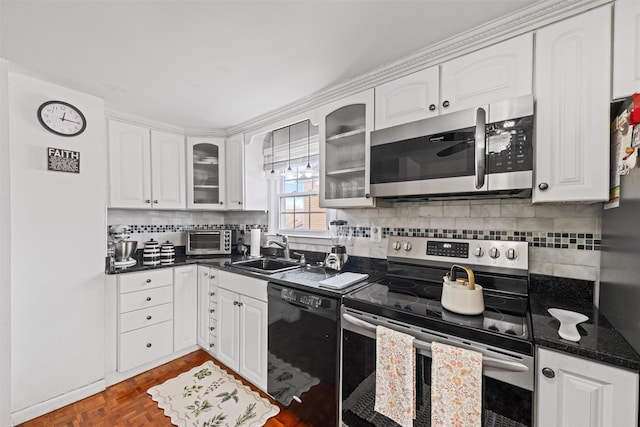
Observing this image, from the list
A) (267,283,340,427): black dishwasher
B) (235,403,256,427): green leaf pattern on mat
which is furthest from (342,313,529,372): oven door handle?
(235,403,256,427): green leaf pattern on mat

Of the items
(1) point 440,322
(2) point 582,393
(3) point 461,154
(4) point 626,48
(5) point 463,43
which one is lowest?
(2) point 582,393

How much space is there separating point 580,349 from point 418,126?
3.95 feet

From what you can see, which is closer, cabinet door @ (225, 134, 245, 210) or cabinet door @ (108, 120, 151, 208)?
cabinet door @ (108, 120, 151, 208)

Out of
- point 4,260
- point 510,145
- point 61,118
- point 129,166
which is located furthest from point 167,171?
point 510,145

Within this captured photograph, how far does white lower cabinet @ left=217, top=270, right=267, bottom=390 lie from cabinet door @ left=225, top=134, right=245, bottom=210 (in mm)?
868

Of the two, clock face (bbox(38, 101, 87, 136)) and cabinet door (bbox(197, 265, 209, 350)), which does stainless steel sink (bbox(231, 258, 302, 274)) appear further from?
clock face (bbox(38, 101, 87, 136))

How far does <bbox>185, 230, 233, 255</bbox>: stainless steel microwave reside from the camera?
2938mm

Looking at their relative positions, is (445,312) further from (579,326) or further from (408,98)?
(408,98)

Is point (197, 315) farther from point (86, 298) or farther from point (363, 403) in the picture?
point (363, 403)

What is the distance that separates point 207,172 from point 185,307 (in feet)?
4.77

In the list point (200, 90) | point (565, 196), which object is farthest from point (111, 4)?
point (565, 196)

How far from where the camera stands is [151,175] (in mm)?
2641

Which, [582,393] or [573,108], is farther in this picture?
[573,108]

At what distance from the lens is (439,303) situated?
1.34m
